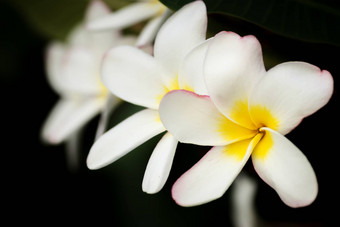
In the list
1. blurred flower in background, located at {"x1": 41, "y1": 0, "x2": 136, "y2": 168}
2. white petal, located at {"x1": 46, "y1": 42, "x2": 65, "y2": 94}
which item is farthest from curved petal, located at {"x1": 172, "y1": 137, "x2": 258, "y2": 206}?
white petal, located at {"x1": 46, "y1": 42, "x2": 65, "y2": 94}

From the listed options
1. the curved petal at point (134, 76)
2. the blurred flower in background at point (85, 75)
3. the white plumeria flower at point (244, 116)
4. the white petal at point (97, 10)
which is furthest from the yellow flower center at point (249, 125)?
the white petal at point (97, 10)

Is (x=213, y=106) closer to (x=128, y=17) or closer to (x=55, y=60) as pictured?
(x=128, y=17)

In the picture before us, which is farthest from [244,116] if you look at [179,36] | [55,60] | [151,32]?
[55,60]

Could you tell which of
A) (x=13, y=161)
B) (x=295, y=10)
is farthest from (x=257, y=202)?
(x=13, y=161)

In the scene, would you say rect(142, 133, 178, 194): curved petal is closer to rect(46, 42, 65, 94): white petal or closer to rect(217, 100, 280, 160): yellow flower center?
rect(217, 100, 280, 160): yellow flower center

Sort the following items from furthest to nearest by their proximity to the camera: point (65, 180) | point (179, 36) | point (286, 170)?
1. point (65, 180)
2. point (179, 36)
3. point (286, 170)

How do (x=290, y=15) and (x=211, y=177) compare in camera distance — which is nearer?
(x=211, y=177)

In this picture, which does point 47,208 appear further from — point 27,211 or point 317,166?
point 317,166

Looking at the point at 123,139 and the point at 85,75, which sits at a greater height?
the point at 123,139
